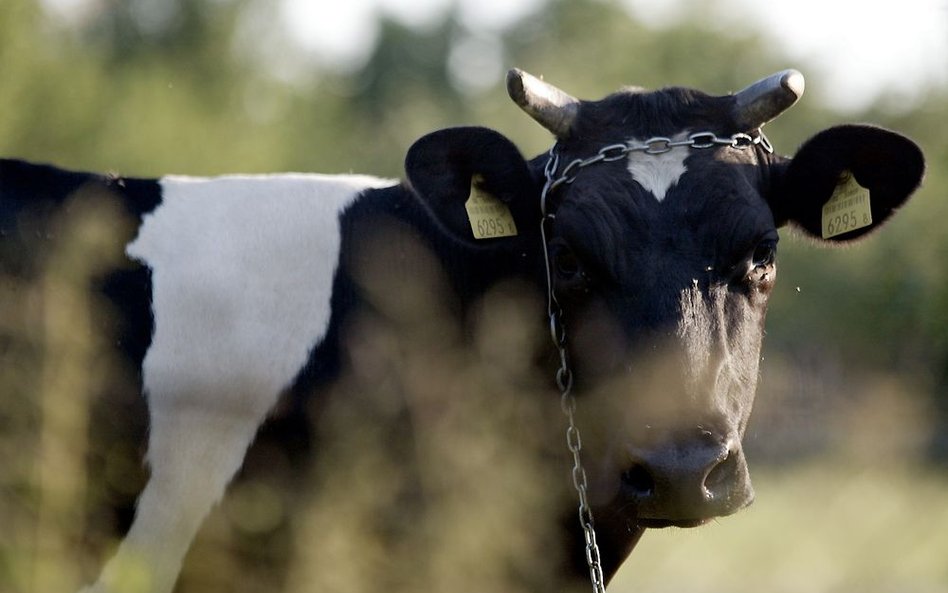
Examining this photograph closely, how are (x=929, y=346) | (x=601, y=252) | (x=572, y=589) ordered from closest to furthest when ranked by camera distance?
(x=601, y=252)
(x=572, y=589)
(x=929, y=346)

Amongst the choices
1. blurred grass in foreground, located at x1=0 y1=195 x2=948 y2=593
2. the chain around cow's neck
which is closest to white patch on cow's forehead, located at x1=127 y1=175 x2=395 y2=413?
blurred grass in foreground, located at x1=0 y1=195 x2=948 y2=593

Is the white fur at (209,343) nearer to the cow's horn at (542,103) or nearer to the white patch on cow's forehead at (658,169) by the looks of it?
the cow's horn at (542,103)

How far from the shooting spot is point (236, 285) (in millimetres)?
4996

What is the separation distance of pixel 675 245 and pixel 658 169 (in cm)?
35

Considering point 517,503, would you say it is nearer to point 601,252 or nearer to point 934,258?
point 601,252

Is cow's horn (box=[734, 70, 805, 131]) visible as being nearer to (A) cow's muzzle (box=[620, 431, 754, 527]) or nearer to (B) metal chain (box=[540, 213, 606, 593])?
(B) metal chain (box=[540, 213, 606, 593])

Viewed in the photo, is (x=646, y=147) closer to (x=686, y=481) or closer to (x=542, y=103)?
(x=542, y=103)

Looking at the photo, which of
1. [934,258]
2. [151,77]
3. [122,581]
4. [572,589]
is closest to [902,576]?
[934,258]

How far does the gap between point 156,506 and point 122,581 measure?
5.08ft

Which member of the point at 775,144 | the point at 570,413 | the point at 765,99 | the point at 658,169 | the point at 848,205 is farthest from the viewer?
the point at 775,144

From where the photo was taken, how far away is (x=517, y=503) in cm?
515

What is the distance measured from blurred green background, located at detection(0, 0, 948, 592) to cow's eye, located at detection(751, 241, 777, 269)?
2.51 feet

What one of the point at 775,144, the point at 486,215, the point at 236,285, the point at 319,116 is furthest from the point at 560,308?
the point at 319,116

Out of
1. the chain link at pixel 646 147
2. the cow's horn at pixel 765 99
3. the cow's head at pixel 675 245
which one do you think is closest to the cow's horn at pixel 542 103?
the cow's head at pixel 675 245
